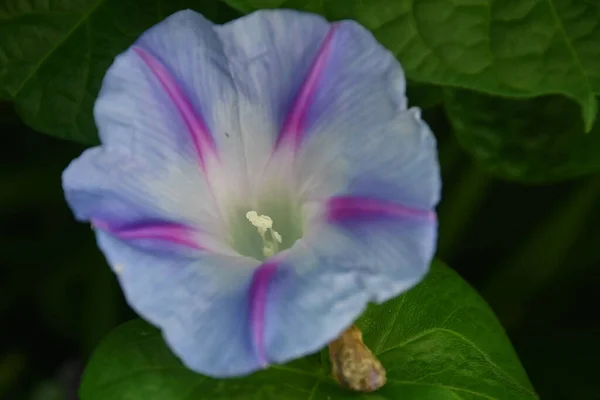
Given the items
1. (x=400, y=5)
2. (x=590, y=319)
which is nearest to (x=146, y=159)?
(x=400, y=5)

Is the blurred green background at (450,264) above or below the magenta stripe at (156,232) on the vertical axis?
below

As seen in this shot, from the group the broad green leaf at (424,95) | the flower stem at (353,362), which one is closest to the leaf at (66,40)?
the broad green leaf at (424,95)

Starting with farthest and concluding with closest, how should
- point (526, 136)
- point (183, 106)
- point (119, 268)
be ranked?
point (526, 136) → point (183, 106) → point (119, 268)

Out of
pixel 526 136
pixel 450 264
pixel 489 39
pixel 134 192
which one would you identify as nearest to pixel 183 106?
pixel 134 192

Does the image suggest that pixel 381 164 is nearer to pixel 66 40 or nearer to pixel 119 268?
pixel 119 268

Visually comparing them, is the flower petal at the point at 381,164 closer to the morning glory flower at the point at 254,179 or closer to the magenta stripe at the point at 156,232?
the morning glory flower at the point at 254,179

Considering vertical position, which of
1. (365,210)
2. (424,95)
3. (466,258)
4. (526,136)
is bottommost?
(466,258)

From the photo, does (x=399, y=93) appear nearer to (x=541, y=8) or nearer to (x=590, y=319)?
(x=541, y=8)
